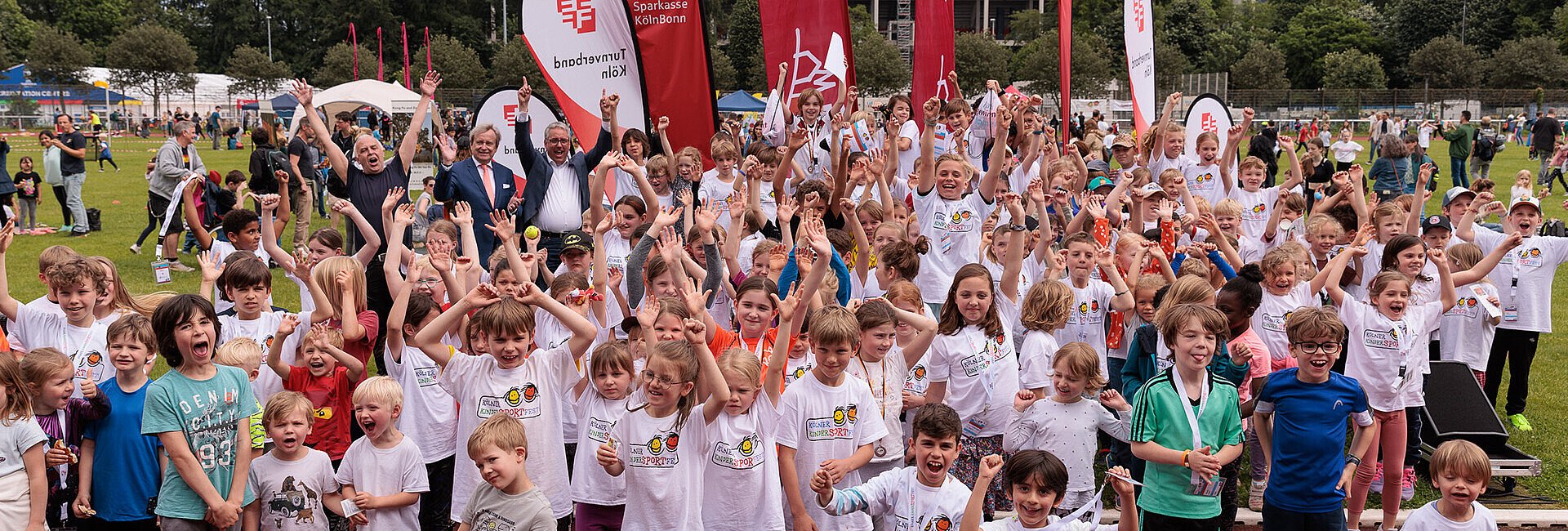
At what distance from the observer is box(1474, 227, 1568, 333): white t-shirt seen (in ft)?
25.5

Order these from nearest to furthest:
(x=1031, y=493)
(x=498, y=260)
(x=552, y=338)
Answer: (x=1031, y=493) < (x=552, y=338) < (x=498, y=260)

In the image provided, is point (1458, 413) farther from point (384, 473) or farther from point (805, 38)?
point (805, 38)

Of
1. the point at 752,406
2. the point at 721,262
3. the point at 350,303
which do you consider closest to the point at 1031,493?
the point at 752,406

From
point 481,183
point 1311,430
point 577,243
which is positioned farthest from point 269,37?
point 1311,430

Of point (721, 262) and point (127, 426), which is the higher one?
point (721, 262)

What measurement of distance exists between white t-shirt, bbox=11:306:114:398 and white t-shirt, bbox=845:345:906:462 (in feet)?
12.0

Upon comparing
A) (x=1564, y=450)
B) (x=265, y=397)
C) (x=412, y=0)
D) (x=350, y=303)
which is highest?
(x=412, y=0)

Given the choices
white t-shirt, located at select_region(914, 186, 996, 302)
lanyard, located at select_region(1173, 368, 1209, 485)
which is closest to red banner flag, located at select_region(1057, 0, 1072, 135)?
white t-shirt, located at select_region(914, 186, 996, 302)

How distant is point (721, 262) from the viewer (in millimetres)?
6605

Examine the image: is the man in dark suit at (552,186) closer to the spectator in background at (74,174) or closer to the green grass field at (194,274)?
the green grass field at (194,274)

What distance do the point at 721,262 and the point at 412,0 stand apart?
71125 millimetres

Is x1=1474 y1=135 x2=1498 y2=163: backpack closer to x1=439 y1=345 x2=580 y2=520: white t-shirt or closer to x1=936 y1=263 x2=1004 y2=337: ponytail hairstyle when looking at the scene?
x1=936 y1=263 x2=1004 y2=337: ponytail hairstyle

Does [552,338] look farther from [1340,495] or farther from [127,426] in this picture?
[1340,495]

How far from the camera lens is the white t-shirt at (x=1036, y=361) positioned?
584 centimetres
